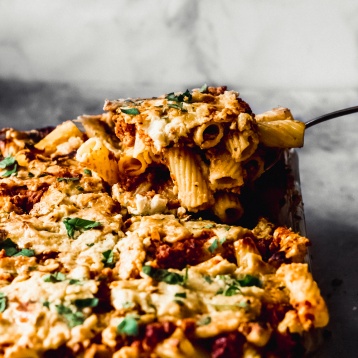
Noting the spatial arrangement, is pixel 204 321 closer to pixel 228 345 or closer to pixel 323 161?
pixel 228 345

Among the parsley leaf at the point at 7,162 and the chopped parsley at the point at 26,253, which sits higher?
the parsley leaf at the point at 7,162

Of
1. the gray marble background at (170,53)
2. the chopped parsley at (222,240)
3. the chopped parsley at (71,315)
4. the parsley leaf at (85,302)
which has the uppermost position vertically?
the gray marble background at (170,53)

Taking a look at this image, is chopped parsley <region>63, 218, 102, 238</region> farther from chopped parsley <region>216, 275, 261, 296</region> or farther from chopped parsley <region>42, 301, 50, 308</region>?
chopped parsley <region>216, 275, 261, 296</region>

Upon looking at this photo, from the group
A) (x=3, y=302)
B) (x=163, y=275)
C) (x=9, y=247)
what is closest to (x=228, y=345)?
(x=163, y=275)

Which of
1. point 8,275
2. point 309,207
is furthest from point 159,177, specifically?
point 309,207

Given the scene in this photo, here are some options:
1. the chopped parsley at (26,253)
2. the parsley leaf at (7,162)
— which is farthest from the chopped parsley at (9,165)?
the chopped parsley at (26,253)

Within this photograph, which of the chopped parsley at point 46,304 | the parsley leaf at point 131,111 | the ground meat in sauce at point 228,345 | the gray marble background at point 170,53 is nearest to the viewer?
the ground meat in sauce at point 228,345

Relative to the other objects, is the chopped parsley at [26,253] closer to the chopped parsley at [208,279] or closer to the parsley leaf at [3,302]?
the parsley leaf at [3,302]

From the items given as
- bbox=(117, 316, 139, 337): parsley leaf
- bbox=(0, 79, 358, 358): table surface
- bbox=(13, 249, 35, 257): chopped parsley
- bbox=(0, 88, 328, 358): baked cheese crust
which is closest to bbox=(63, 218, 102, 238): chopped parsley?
bbox=(0, 88, 328, 358): baked cheese crust
